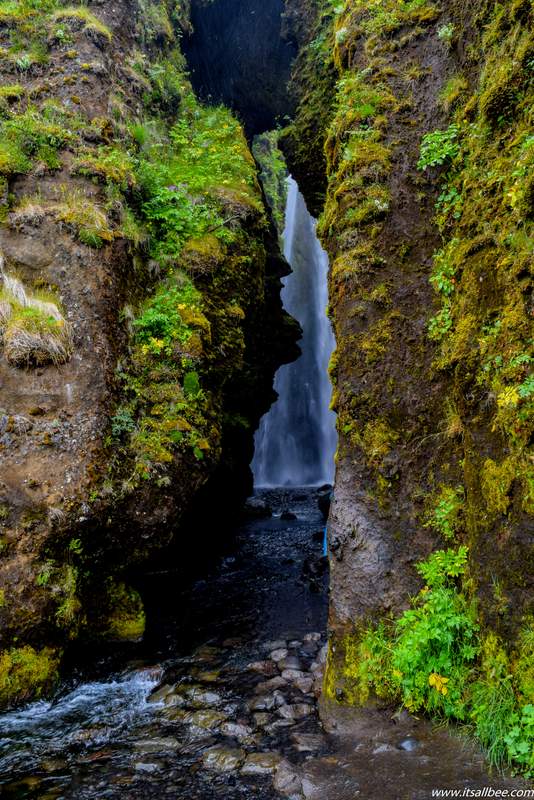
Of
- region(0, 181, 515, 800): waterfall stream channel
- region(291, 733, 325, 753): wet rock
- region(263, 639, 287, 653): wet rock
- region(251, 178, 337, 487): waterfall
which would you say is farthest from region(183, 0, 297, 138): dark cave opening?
region(291, 733, 325, 753): wet rock

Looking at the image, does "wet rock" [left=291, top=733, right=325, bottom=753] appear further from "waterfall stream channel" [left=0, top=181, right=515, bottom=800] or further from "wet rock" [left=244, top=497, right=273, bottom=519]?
"wet rock" [left=244, top=497, right=273, bottom=519]

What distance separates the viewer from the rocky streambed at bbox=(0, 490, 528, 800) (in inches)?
149

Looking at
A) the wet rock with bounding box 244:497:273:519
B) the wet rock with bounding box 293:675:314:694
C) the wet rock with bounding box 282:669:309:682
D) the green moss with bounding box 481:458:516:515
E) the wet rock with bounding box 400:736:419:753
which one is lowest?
the wet rock with bounding box 282:669:309:682

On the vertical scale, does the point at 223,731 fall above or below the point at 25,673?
below

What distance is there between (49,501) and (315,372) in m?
19.7

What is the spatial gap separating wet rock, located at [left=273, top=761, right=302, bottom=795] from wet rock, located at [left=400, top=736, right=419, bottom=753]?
866 millimetres

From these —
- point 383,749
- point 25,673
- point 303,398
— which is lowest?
point 25,673

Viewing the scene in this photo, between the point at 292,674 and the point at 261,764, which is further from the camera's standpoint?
the point at 292,674

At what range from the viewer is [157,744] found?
15.5ft

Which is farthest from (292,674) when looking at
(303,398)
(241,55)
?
(303,398)

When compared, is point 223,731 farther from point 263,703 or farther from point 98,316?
point 98,316

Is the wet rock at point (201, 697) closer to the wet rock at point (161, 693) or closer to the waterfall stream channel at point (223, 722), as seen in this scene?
the waterfall stream channel at point (223, 722)

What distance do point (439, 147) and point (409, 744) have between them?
6.32 metres

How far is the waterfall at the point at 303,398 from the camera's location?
23453 millimetres
